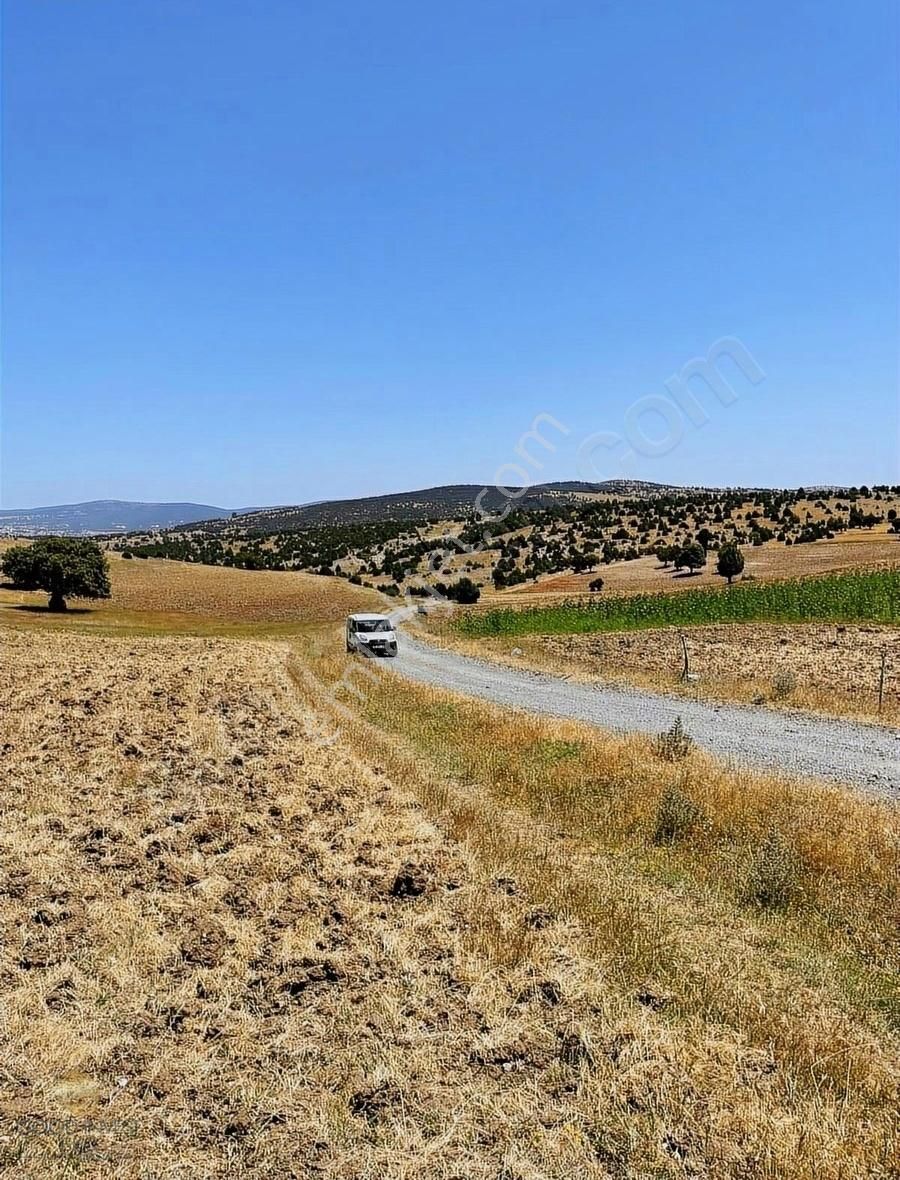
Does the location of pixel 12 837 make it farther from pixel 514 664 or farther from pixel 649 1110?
pixel 514 664

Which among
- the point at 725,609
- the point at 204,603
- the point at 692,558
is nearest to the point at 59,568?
the point at 204,603

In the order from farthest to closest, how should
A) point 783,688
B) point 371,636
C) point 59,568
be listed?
1. point 59,568
2. point 371,636
3. point 783,688

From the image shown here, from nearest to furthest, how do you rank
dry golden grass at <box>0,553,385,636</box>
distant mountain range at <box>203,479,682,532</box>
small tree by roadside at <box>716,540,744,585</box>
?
dry golden grass at <box>0,553,385,636</box>
small tree by roadside at <box>716,540,744,585</box>
distant mountain range at <box>203,479,682,532</box>

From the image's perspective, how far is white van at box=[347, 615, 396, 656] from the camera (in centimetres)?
3659

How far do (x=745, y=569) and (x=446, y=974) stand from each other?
6859 cm

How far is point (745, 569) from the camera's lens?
68938mm

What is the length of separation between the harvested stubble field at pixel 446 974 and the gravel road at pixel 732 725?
6.51 feet

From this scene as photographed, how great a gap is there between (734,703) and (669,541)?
77430 millimetres

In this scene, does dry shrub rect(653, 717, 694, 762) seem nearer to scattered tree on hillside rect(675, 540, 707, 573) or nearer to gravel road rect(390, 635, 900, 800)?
gravel road rect(390, 635, 900, 800)

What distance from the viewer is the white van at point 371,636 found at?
3659 cm

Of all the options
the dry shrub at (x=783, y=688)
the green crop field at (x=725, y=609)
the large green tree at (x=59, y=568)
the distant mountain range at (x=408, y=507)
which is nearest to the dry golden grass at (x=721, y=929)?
the dry shrub at (x=783, y=688)

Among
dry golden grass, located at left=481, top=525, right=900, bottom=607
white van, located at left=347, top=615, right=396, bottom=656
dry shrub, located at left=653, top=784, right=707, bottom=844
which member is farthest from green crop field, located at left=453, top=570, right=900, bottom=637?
dry shrub, located at left=653, top=784, right=707, bottom=844

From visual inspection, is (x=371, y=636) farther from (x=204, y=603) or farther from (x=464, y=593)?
(x=204, y=603)

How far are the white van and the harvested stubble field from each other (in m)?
23.2
